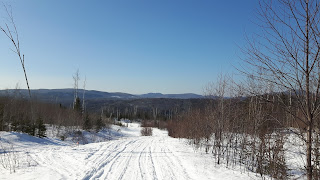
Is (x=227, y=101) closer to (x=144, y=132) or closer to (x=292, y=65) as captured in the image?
(x=292, y=65)

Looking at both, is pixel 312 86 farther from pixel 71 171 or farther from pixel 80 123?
pixel 80 123

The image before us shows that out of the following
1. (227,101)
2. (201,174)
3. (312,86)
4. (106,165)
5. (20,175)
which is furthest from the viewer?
(227,101)

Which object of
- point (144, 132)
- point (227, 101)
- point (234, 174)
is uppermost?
point (227, 101)

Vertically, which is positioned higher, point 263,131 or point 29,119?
point 263,131

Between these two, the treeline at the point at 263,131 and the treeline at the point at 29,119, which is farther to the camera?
the treeline at the point at 29,119

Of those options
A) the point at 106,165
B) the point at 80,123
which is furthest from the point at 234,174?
the point at 80,123

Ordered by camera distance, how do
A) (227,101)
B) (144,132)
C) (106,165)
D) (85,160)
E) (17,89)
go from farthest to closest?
1. (144,132)
2. (17,89)
3. (227,101)
4. (85,160)
5. (106,165)

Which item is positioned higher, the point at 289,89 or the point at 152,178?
the point at 289,89

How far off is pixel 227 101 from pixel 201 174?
3.99 meters

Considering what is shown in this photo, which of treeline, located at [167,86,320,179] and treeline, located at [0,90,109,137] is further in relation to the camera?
treeline, located at [0,90,109,137]

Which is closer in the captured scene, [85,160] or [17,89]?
[85,160]

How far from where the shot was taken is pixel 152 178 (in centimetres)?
636

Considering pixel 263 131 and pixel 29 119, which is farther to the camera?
pixel 29 119

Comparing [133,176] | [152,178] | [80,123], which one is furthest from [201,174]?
[80,123]
